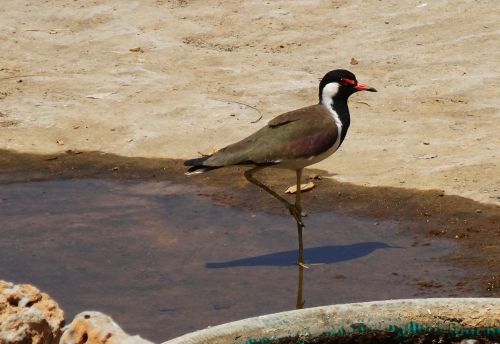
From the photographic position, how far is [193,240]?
8930 mm

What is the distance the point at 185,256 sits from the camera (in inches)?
339

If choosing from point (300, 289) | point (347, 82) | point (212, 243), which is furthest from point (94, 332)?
point (347, 82)

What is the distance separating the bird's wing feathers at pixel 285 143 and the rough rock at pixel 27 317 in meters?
3.04

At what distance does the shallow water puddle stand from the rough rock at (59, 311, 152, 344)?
6.96 feet

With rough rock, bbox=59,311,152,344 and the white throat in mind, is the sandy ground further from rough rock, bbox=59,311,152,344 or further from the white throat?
rough rock, bbox=59,311,152,344

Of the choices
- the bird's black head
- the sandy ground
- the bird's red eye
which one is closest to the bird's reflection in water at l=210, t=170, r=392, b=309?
the bird's black head

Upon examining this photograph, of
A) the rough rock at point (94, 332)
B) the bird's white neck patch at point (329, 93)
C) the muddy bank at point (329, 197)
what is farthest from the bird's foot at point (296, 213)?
the rough rock at point (94, 332)

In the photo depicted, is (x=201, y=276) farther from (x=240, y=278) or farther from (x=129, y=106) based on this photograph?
(x=129, y=106)

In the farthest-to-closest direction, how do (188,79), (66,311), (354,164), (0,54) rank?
(0,54) → (188,79) → (354,164) → (66,311)

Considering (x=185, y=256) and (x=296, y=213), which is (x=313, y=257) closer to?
(x=296, y=213)

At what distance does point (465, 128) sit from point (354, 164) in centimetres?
126

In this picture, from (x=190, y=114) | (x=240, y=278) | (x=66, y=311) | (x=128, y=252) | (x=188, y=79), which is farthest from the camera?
(x=188, y=79)

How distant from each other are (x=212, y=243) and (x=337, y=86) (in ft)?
4.89

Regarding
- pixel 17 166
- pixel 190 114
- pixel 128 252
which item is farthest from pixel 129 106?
pixel 128 252
